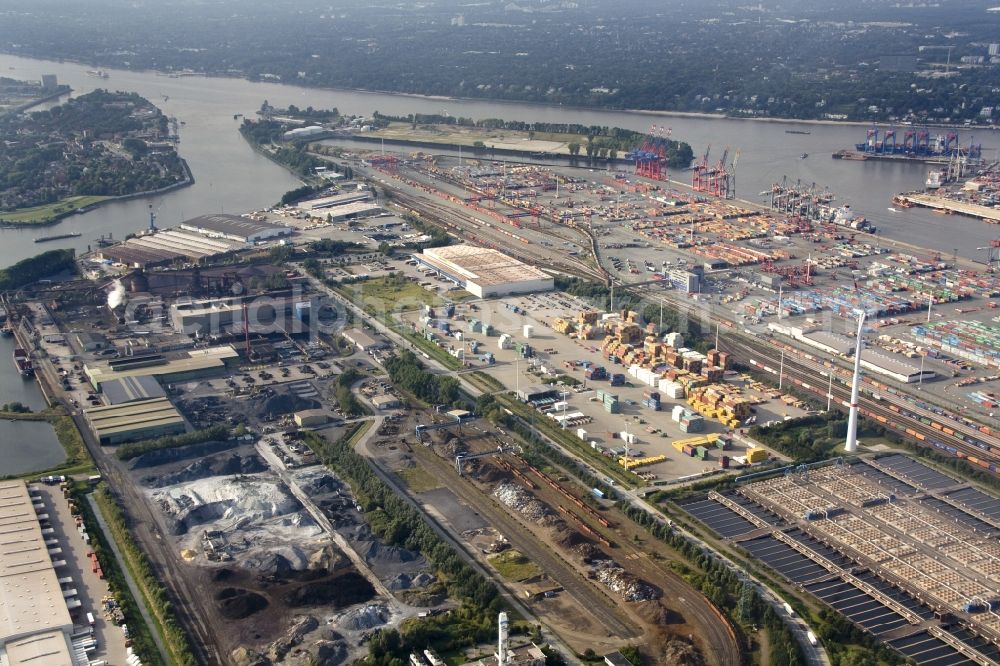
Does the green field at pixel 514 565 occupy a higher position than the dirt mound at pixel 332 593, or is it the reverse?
the dirt mound at pixel 332 593

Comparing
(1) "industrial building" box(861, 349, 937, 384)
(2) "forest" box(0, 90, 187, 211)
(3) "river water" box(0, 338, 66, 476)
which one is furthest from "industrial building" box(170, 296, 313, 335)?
(2) "forest" box(0, 90, 187, 211)

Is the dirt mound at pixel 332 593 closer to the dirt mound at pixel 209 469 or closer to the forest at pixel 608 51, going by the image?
the dirt mound at pixel 209 469

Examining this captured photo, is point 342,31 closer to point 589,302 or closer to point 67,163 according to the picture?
point 67,163

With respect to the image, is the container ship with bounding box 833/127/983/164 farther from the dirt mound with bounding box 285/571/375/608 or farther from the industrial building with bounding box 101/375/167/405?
the dirt mound with bounding box 285/571/375/608

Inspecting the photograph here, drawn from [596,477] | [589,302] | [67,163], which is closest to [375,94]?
[67,163]

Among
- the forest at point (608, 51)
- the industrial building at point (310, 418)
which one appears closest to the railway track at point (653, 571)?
the industrial building at point (310, 418)

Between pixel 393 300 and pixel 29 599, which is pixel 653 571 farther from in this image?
pixel 393 300
